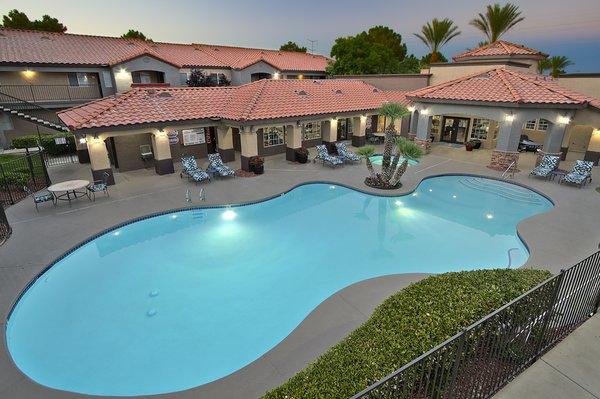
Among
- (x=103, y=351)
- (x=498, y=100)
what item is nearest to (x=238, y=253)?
(x=103, y=351)

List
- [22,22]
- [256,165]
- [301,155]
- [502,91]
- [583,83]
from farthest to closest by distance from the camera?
[22,22] < [583,83] < [301,155] < [502,91] < [256,165]

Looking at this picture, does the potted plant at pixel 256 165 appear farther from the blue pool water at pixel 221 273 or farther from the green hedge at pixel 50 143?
the green hedge at pixel 50 143

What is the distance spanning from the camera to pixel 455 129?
29.4 metres

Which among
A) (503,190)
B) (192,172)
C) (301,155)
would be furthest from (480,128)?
(192,172)

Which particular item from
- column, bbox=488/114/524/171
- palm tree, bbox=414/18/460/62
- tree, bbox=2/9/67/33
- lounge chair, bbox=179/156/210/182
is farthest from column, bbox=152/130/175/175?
tree, bbox=2/9/67/33

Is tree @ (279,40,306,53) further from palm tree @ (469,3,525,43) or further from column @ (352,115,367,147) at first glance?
column @ (352,115,367,147)

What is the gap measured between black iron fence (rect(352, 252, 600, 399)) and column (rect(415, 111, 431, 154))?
20.1m

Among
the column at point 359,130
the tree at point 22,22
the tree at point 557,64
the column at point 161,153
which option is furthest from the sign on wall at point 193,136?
the tree at point 557,64

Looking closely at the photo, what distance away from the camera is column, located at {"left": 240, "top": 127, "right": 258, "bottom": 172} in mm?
20594

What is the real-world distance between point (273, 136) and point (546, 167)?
18.1 meters

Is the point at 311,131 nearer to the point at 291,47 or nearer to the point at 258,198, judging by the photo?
the point at 258,198

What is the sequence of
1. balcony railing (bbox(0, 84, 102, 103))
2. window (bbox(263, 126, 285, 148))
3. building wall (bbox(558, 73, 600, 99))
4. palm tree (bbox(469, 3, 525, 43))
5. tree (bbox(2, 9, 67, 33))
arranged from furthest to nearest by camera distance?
1. tree (bbox(2, 9, 67, 33))
2. palm tree (bbox(469, 3, 525, 43))
3. balcony railing (bbox(0, 84, 102, 103))
4. window (bbox(263, 126, 285, 148))
5. building wall (bbox(558, 73, 600, 99))

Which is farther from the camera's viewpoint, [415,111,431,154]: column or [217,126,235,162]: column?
[415,111,431,154]: column

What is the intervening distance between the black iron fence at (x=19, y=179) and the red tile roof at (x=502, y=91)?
2491 cm
